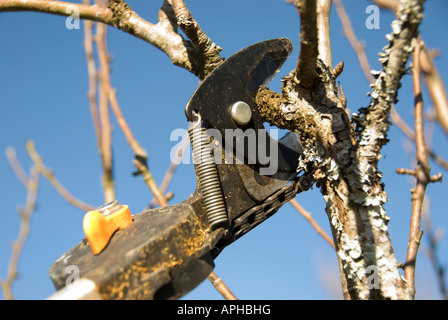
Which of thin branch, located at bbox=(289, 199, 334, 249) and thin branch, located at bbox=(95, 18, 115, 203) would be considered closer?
thin branch, located at bbox=(289, 199, 334, 249)

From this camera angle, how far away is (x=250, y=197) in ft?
5.45

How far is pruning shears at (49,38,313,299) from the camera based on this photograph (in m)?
1.38

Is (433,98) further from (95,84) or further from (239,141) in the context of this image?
(95,84)

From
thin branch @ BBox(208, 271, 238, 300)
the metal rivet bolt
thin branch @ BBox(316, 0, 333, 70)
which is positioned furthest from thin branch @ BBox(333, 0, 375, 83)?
thin branch @ BBox(208, 271, 238, 300)

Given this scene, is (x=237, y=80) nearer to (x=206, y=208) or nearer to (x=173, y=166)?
(x=206, y=208)

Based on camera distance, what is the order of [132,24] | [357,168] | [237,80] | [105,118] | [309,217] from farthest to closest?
[105,118] → [309,217] → [132,24] → [237,80] → [357,168]

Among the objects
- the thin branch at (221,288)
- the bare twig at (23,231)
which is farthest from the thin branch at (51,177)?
the thin branch at (221,288)

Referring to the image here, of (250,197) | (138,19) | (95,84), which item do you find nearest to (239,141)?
(250,197)

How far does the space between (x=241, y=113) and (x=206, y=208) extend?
1.15 ft

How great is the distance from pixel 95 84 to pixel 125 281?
2024 millimetres

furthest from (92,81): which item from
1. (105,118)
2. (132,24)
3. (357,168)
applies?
(357,168)

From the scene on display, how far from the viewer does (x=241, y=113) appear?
163 cm

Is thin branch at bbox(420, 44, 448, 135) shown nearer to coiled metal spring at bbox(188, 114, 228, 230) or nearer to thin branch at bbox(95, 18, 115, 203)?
coiled metal spring at bbox(188, 114, 228, 230)

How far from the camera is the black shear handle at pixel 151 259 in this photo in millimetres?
1351
